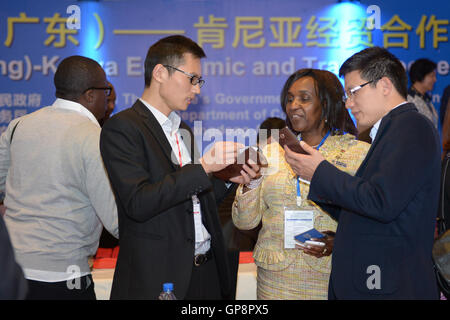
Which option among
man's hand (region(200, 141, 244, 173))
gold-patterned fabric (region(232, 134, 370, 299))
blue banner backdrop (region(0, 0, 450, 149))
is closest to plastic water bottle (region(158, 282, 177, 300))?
man's hand (region(200, 141, 244, 173))

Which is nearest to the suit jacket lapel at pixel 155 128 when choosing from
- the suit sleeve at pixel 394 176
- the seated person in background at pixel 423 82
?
the suit sleeve at pixel 394 176

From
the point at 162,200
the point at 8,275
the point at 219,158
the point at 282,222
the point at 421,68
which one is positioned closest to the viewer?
the point at 8,275

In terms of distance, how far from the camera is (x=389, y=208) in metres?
1.73

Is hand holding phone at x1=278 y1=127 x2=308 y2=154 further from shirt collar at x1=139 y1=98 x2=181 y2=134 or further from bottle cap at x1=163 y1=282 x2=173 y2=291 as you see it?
bottle cap at x1=163 y1=282 x2=173 y2=291

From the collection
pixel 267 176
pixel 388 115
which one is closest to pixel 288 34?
pixel 267 176

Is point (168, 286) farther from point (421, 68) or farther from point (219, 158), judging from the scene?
point (421, 68)

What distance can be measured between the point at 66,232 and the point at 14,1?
4.28 m

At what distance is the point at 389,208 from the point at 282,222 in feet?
2.44

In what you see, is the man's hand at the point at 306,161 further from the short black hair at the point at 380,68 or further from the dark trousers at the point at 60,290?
the dark trousers at the point at 60,290

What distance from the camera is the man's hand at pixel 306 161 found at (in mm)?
1976

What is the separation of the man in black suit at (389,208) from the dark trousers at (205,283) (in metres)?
0.53

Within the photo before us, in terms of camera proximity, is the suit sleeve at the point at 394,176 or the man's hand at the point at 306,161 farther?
the man's hand at the point at 306,161

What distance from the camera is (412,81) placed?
576 centimetres

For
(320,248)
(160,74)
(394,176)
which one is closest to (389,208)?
(394,176)
